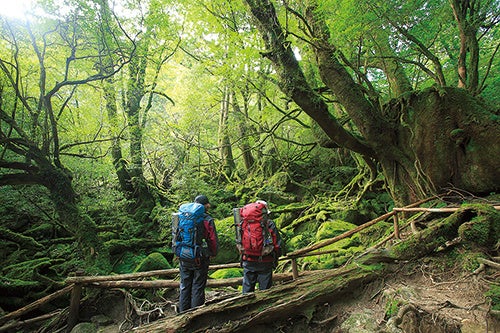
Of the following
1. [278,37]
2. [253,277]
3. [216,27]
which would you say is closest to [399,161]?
[278,37]

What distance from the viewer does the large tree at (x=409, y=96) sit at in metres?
A: 5.66

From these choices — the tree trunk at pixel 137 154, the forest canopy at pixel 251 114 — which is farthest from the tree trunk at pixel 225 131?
the tree trunk at pixel 137 154

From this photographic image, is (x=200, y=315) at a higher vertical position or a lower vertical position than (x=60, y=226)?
lower

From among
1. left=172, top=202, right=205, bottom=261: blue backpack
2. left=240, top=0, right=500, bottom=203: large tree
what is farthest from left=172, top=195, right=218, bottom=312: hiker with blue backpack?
left=240, top=0, right=500, bottom=203: large tree

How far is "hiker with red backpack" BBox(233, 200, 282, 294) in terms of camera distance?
423 centimetres

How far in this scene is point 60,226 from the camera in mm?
10234

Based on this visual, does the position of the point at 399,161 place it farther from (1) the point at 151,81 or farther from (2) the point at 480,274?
(1) the point at 151,81

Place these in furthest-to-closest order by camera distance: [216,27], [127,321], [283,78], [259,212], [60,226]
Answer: [60,226] < [216,27] < [283,78] < [127,321] < [259,212]

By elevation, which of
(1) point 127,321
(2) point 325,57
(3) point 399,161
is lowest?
(1) point 127,321

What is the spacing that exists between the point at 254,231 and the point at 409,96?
5.44 meters

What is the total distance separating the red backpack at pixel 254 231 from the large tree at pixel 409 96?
3.35 m

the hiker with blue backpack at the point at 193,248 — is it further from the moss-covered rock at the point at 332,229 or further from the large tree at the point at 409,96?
the moss-covered rock at the point at 332,229

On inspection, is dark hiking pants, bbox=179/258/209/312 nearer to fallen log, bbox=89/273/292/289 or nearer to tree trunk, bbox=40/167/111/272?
fallen log, bbox=89/273/292/289

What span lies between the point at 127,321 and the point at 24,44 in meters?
8.97
